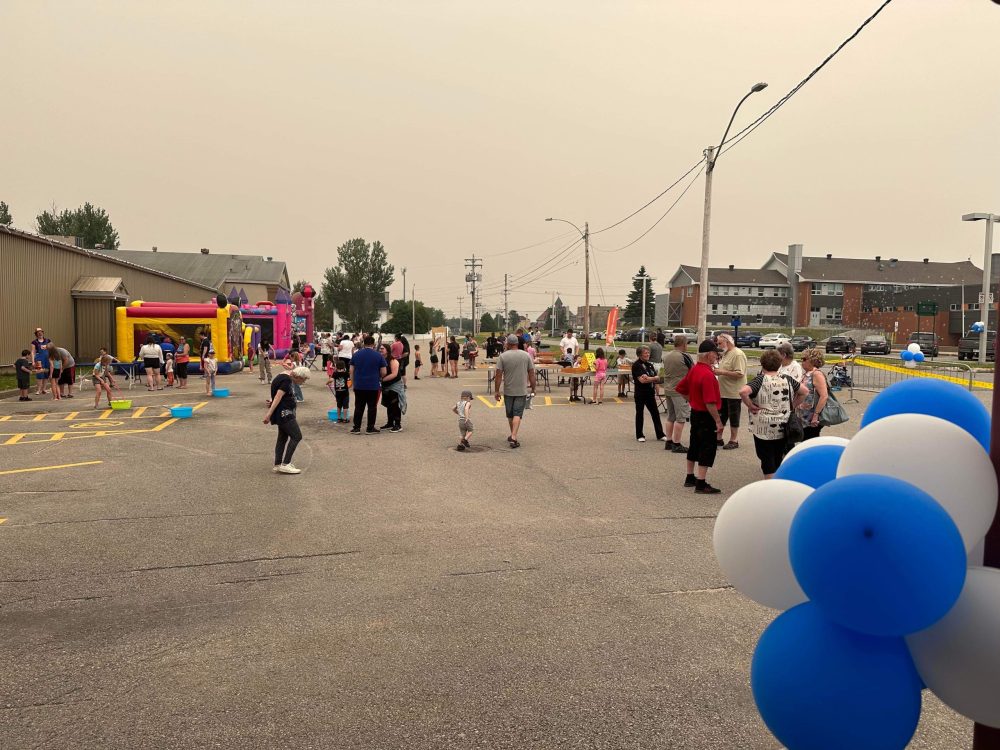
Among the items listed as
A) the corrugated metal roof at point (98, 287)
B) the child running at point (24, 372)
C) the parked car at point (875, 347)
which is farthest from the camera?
the parked car at point (875, 347)

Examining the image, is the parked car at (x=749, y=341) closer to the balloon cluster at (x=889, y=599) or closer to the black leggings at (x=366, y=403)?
the black leggings at (x=366, y=403)

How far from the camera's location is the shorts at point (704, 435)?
8.04 metres

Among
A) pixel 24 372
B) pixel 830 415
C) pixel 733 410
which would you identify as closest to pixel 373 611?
pixel 830 415

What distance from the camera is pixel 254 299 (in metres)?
71.7

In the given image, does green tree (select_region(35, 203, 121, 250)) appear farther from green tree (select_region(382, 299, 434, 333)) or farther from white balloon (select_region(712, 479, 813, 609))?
white balloon (select_region(712, 479, 813, 609))

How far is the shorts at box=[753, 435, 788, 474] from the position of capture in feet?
26.6

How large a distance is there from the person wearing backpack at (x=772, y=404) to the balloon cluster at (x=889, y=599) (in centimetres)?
566

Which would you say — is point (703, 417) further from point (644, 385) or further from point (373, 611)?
point (373, 611)

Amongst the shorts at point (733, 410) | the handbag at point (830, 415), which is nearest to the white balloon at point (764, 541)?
the handbag at point (830, 415)

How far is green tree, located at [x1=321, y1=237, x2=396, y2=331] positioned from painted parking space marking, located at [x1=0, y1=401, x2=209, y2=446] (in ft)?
286

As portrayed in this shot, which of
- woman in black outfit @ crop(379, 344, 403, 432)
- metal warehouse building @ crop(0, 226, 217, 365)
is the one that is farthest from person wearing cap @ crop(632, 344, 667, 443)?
metal warehouse building @ crop(0, 226, 217, 365)

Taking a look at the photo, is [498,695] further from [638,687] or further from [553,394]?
[553,394]

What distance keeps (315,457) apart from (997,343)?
9.49m

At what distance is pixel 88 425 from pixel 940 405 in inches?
579
